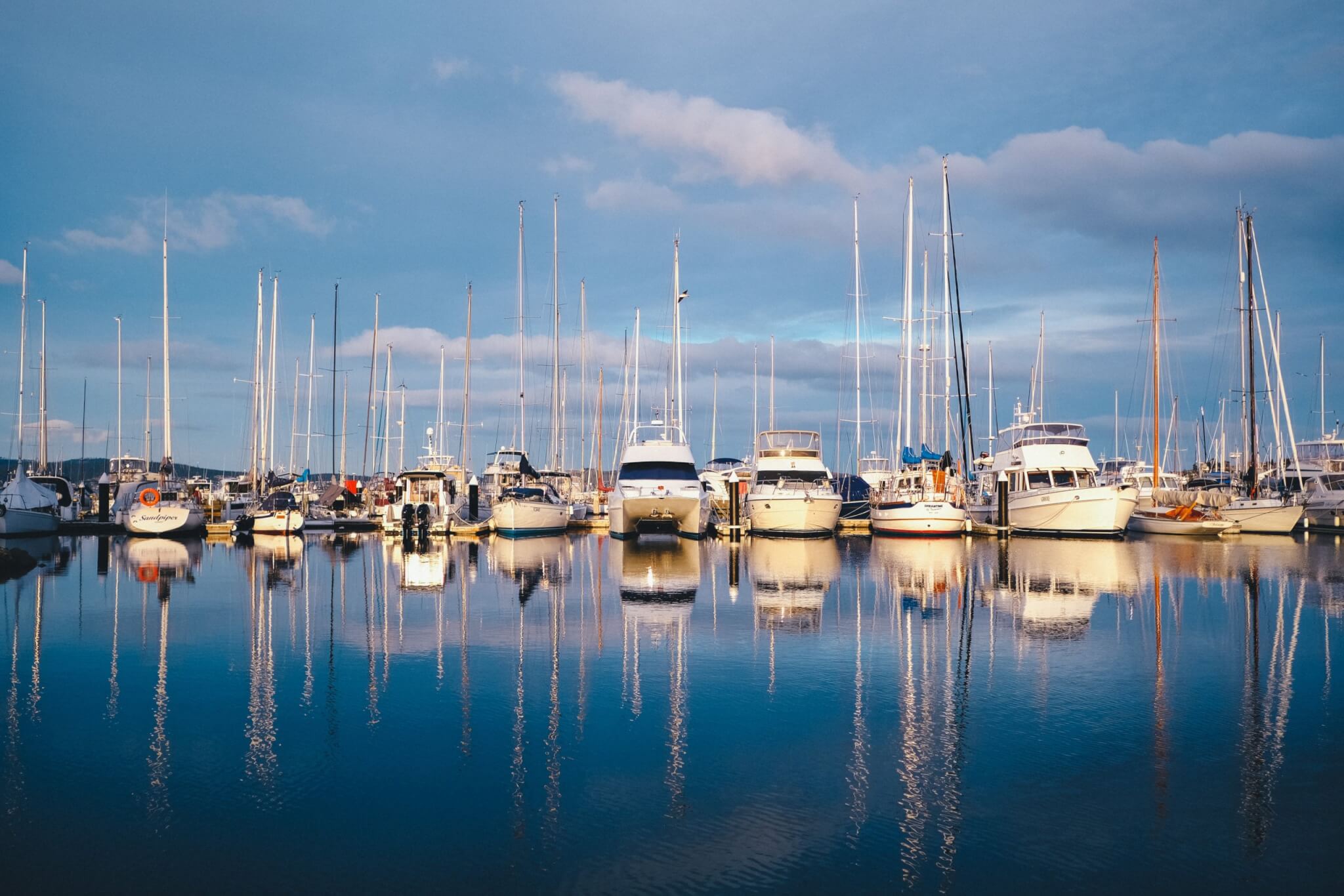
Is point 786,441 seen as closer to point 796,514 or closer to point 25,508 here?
point 796,514

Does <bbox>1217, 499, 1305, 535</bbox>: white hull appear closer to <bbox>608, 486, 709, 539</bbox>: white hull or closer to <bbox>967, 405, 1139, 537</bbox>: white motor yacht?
<bbox>967, 405, 1139, 537</bbox>: white motor yacht

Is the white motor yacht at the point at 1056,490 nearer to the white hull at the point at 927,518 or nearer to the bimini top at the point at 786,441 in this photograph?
the white hull at the point at 927,518

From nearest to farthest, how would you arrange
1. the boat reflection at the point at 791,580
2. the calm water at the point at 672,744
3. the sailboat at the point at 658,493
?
1. the calm water at the point at 672,744
2. the boat reflection at the point at 791,580
3. the sailboat at the point at 658,493

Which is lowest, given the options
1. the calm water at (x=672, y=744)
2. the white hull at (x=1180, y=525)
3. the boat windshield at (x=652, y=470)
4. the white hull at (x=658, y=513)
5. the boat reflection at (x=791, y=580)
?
the calm water at (x=672, y=744)

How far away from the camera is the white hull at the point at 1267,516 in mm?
41594

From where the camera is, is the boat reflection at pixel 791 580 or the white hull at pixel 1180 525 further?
the white hull at pixel 1180 525

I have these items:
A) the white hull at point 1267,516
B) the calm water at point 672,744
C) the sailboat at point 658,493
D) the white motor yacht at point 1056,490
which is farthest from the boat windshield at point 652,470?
the white hull at point 1267,516

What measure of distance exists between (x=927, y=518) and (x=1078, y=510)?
5.69 meters

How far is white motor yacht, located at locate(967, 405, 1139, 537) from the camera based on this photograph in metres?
38.9

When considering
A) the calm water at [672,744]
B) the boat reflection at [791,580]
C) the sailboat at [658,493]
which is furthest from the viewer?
the sailboat at [658,493]

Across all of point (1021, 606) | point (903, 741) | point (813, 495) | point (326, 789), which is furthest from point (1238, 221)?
point (326, 789)

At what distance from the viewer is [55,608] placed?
1855 centimetres

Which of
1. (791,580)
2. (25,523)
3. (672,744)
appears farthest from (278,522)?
(672,744)

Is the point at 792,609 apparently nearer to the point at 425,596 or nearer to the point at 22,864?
the point at 425,596
